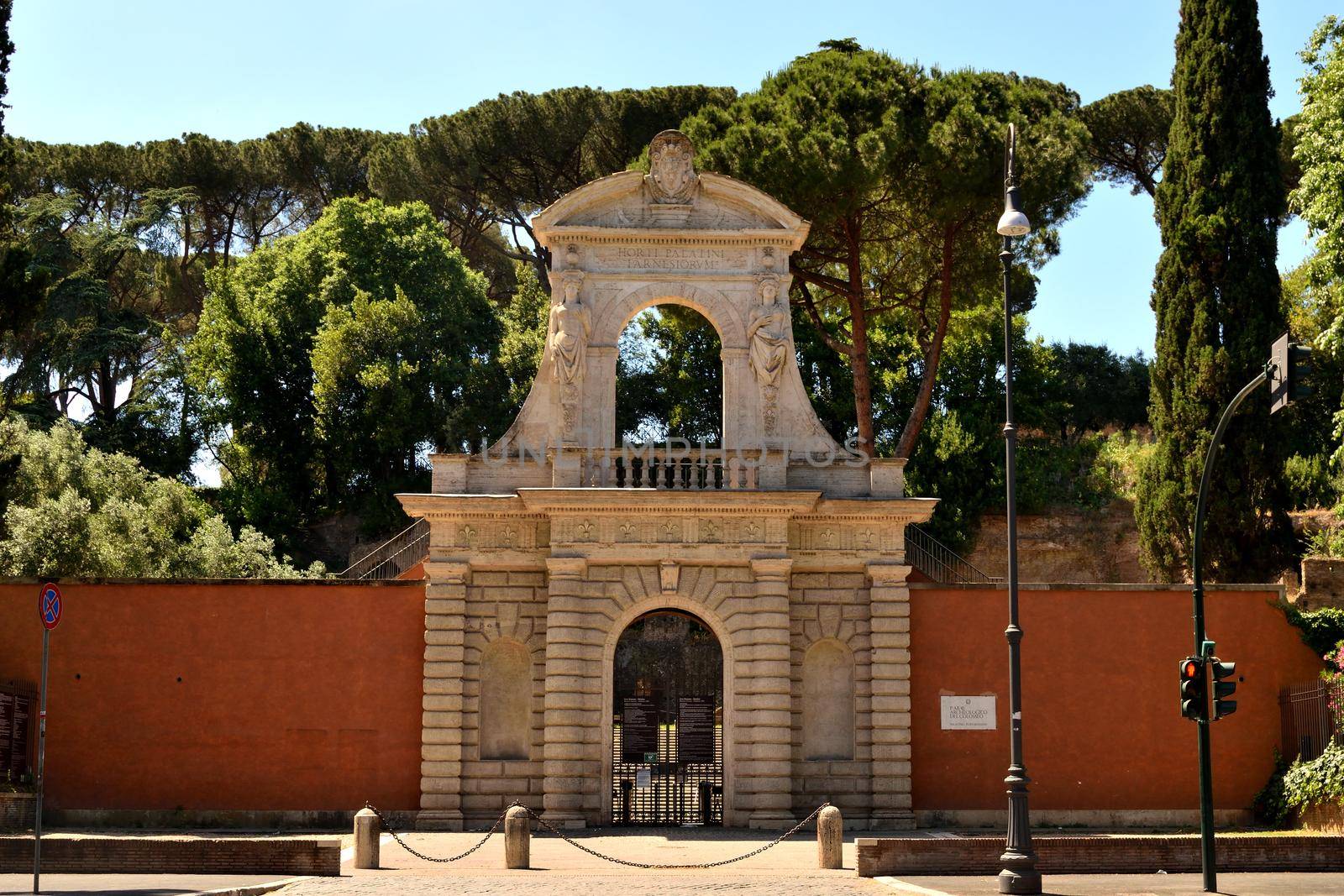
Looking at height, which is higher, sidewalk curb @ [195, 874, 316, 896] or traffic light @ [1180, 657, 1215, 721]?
traffic light @ [1180, 657, 1215, 721]

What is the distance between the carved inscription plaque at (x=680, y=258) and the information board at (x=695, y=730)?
7.27 m

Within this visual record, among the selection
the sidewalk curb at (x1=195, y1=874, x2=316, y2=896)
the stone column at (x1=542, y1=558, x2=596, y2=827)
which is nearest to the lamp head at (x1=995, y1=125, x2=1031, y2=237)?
the stone column at (x1=542, y1=558, x2=596, y2=827)

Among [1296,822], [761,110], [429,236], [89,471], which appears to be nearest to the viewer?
[1296,822]

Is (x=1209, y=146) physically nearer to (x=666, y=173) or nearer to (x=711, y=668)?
(x=666, y=173)

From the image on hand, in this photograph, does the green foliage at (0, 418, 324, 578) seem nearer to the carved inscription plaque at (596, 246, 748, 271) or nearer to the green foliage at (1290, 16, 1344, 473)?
the carved inscription plaque at (596, 246, 748, 271)

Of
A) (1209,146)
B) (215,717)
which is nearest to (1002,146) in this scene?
(1209,146)

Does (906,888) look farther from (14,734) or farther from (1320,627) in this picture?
(14,734)

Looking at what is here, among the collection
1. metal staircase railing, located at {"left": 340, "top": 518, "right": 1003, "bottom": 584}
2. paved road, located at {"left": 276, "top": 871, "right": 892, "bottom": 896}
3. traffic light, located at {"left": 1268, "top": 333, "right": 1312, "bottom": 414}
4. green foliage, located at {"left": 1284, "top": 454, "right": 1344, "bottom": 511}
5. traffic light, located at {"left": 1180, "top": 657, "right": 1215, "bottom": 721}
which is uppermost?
green foliage, located at {"left": 1284, "top": 454, "right": 1344, "bottom": 511}

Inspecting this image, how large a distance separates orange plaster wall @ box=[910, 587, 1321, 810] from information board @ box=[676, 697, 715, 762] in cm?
334

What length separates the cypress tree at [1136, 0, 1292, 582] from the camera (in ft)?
103

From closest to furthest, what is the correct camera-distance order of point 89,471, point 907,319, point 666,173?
point 666,173 < point 89,471 < point 907,319

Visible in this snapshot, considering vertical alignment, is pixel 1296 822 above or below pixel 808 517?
below

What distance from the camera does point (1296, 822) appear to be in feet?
80.5

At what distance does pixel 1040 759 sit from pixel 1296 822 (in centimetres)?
400
